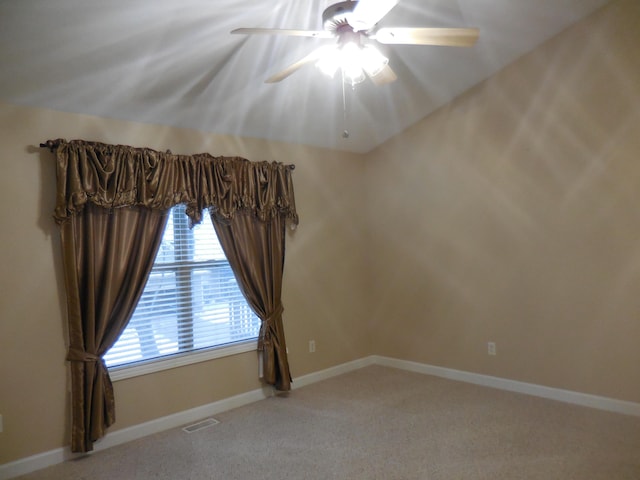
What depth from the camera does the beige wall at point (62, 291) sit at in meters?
2.79

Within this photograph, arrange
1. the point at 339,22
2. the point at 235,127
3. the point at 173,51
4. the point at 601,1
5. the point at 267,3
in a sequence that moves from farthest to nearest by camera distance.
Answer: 1. the point at 235,127
2. the point at 601,1
3. the point at 173,51
4. the point at 267,3
5. the point at 339,22

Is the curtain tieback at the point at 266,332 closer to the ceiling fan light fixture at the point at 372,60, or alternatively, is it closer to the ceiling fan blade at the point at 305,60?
the ceiling fan blade at the point at 305,60

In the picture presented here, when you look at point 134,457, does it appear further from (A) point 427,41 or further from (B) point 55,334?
(A) point 427,41

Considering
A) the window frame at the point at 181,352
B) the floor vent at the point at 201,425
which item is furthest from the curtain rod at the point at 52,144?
the floor vent at the point at 201,425

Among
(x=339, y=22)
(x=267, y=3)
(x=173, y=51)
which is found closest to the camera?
(x=339, y=22)

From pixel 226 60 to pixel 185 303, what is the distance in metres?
1.91

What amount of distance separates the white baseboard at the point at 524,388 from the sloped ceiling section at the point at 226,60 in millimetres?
2624

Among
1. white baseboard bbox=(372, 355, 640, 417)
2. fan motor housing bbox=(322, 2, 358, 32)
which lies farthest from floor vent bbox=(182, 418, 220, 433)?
fan motor housing bbox=(322, 2, 358, 32)

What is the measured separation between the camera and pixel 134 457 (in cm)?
295

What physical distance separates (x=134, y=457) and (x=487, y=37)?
403cm

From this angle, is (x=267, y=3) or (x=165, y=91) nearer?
(x=267, y=3)

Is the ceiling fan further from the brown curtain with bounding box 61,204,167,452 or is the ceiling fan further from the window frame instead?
the window frame

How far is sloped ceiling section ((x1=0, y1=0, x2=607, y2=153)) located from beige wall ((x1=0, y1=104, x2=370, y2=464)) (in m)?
0.15

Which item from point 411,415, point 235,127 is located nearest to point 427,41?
point 235,127
